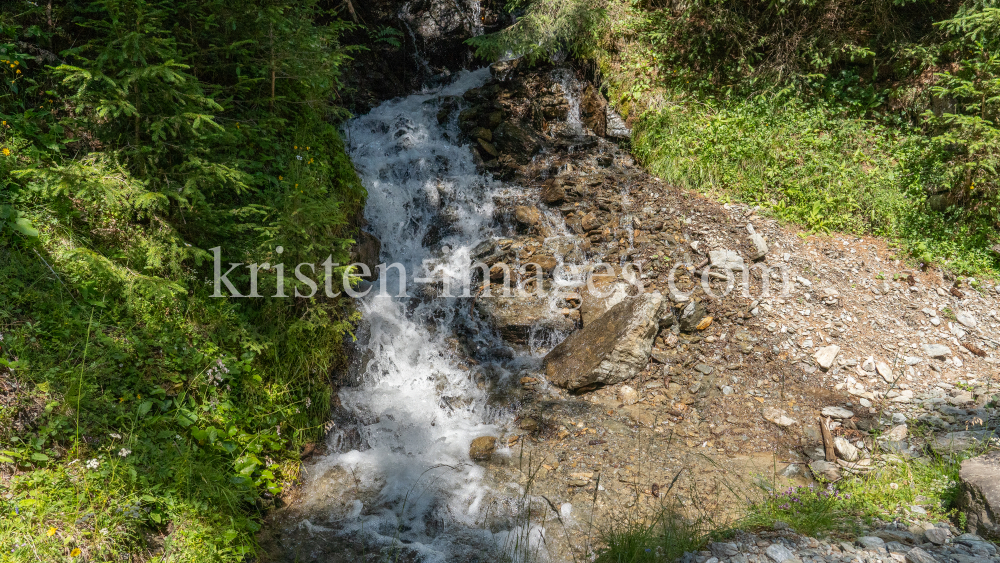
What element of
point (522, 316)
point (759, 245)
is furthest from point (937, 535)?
point (522, 316)

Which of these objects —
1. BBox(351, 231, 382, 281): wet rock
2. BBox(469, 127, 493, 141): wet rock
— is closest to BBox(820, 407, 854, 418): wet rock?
BBox(351, 231, 382, 281): wet rock

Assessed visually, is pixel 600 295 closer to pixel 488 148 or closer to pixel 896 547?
pixel 488 148

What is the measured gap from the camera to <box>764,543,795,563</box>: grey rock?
320 centimetres

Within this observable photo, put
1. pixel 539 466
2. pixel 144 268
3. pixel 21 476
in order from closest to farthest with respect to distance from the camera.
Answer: pixel 21 476
pixel 144 268
pixel 539 466

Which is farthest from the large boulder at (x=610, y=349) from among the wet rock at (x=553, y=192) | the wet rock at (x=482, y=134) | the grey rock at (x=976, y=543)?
the wet rock at (x=482, y=134)

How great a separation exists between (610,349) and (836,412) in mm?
2458

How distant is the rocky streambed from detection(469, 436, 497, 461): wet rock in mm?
24

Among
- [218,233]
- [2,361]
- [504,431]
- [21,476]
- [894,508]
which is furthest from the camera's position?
[504,431]

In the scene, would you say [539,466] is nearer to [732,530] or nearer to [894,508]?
[732,530]

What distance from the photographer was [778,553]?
3.24 m

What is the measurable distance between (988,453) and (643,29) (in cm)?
877

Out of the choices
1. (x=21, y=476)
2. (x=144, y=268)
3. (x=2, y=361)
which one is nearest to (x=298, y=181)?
(x=144, y=268)

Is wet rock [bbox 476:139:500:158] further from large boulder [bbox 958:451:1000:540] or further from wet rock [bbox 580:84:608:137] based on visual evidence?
large boulder [bbox 958:451:1000:540]

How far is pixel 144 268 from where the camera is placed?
430 centimetres
